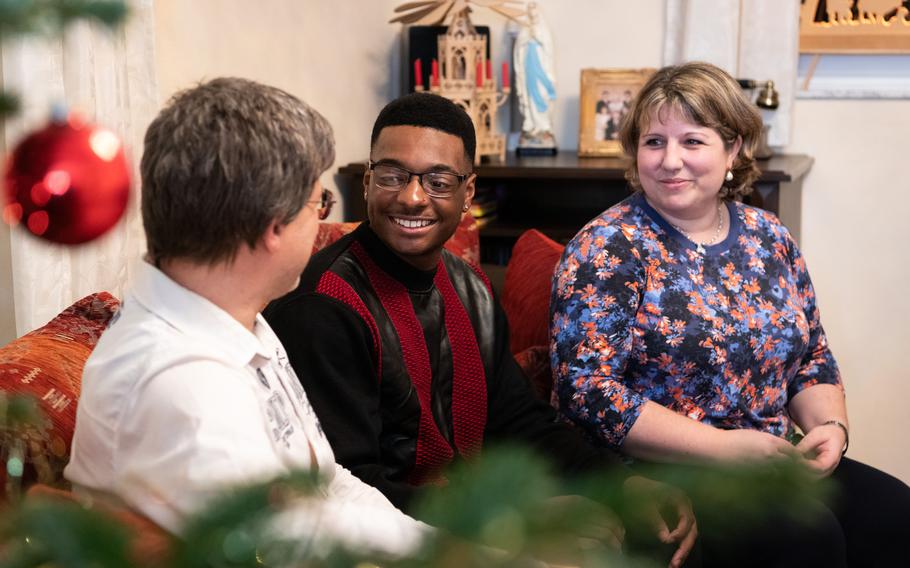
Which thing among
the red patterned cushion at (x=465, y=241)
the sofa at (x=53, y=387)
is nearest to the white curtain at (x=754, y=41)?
the red patterned cushion at (x=465, y=241)

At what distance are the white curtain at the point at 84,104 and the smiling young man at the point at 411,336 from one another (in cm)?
38

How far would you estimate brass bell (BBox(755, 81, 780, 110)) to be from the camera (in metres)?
3.34

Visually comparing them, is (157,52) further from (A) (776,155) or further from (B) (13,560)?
(A) (776,155)

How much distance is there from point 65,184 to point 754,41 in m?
3.26

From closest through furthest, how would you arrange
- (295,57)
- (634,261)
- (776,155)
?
(634,261)
(295,57)
(776,155)

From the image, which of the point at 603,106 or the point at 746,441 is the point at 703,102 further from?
the point at 603,106

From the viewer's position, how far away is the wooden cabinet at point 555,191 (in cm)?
308

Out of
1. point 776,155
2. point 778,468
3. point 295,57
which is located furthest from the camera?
point 776,155

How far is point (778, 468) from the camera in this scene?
43cm

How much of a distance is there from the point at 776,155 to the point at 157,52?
215 centimetres

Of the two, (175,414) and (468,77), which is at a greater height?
(468,77)

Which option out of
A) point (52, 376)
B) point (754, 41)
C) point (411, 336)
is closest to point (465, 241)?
point (411, 336)

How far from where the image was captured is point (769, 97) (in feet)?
11.0

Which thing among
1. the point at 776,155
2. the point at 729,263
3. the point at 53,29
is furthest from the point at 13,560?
the point at 776,155
